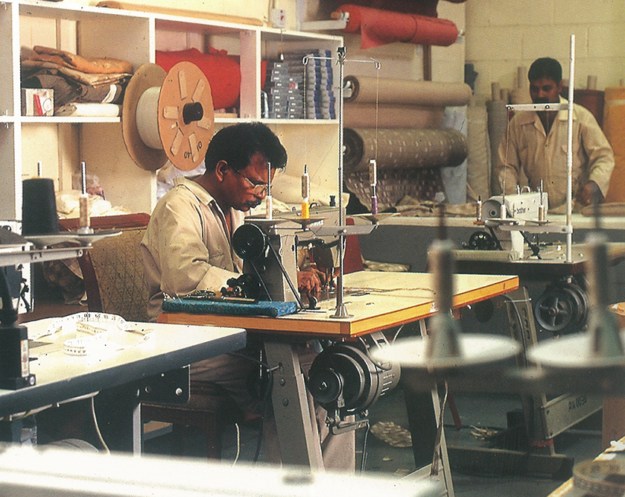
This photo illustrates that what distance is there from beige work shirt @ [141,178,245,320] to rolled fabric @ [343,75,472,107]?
184cm

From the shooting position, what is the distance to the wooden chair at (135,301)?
6.86ft

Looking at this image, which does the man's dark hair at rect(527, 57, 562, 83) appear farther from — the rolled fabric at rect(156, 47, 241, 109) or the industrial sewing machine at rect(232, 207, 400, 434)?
the industrial sewing machine at rect(232, 207, 400, 434)

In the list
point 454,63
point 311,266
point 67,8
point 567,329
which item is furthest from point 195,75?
point 454,63

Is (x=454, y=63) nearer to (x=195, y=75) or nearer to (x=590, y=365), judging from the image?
(x=195, y=75)

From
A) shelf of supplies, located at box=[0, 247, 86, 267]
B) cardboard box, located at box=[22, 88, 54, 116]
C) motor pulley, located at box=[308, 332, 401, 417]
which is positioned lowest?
motor pulley, located at box=[308, 332, 401, 417]

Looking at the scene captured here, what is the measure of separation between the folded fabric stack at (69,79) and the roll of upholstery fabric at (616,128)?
265 centimetres

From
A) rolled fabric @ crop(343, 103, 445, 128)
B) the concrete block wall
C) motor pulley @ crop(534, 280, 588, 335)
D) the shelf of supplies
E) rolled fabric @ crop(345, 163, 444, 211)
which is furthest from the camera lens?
the concrete block wall

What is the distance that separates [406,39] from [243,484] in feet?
13.1

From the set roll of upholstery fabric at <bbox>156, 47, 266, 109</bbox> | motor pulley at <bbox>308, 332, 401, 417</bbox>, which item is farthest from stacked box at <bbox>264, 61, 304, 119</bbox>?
motor pulley at <bbox>308, 332, 401, 417</bbox>

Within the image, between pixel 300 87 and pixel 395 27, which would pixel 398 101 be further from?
pixel 300 87

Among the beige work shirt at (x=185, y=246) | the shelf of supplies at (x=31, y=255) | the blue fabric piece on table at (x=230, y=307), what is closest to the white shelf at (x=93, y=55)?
the beige work shirt at (x=185, y=246)

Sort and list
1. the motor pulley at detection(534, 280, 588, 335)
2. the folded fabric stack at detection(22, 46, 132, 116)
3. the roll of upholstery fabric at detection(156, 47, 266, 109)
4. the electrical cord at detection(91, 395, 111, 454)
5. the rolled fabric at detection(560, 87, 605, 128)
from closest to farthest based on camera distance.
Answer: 1. the electrical cord at detection(91, 395, 111, 454)
2. the folded fabric stack at detection(22, 46, 132, 116)
3. the motor pulley at detection(534, 280, 588, 335)
4. the roll of upholstery fabric at detection(156, 47, 266, 109)
5. the rolled fabric at detection(560, 87, 605, 128)

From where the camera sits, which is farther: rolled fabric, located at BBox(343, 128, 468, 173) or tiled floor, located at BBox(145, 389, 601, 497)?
rolled fabric, located at BBox(343, 128, 468, 173)

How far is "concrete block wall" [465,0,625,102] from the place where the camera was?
486cm
